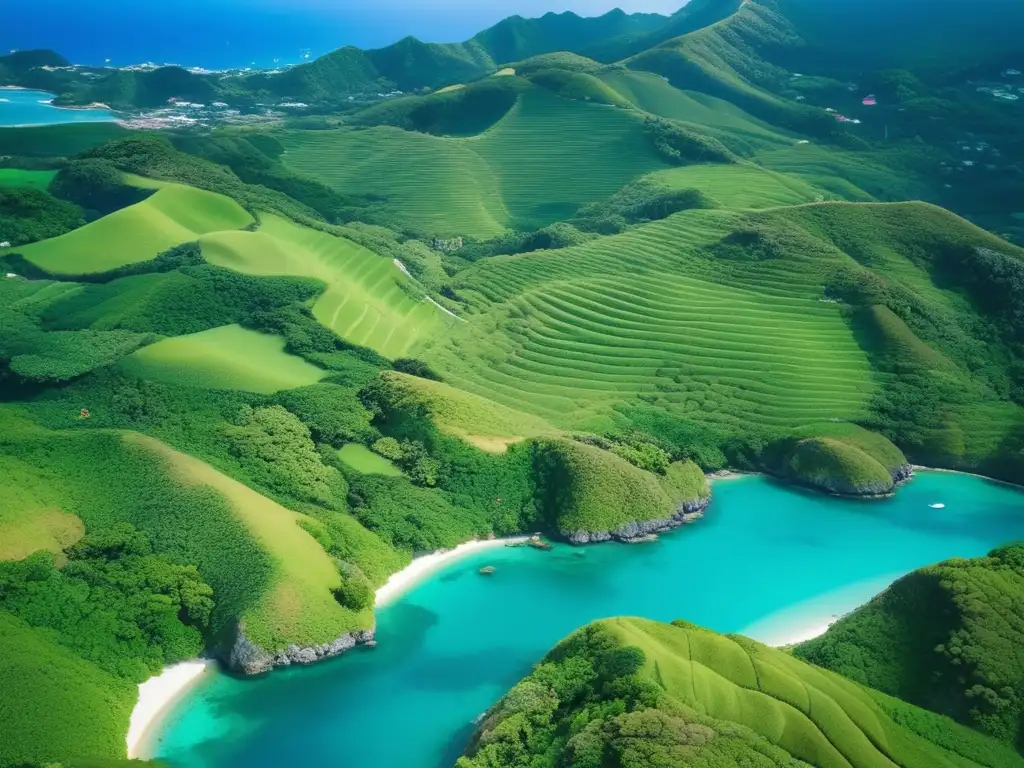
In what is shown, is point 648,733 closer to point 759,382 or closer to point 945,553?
point 945,553

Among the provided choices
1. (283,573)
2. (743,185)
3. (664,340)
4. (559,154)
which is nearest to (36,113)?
(559,154)

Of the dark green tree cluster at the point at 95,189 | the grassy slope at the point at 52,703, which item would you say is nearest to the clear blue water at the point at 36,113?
the dark green tree cluster at the point at 95,189

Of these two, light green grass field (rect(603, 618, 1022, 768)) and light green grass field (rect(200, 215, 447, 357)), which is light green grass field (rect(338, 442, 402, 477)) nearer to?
light green grass field (rect(200, 215, 447, 357))

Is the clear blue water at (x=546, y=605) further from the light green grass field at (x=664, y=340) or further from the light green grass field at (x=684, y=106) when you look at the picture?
the light green grass field at (x=684, y=106)

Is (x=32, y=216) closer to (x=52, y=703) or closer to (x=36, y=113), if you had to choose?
(x=52, y=703)

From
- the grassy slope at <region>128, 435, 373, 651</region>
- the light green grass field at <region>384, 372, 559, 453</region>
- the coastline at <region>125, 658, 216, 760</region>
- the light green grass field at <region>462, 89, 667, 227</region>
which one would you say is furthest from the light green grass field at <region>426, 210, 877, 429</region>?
the light green grass field at <region>462, 89, 667, 227</region>

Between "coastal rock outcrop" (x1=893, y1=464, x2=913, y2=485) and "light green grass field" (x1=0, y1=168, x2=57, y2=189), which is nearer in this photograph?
"coastal rock outcrop" (x1=893, y1=464, x2=913, y2=485)
